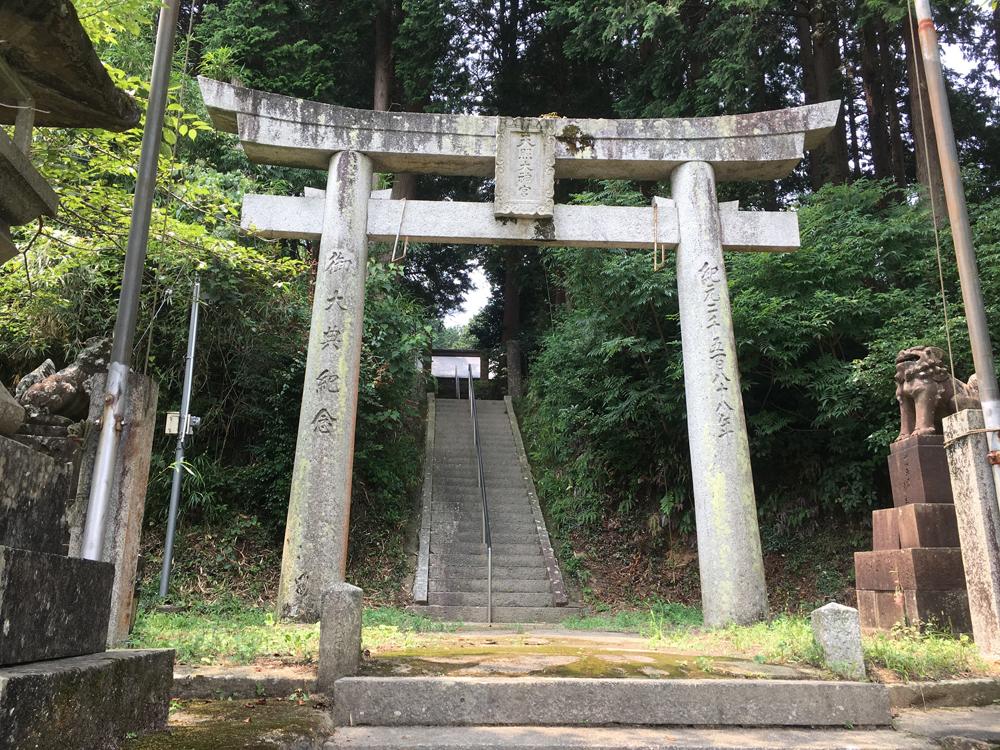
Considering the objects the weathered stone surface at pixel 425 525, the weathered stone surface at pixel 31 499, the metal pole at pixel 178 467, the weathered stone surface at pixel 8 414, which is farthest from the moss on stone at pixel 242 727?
the weathered stone surface at pixel 425 525

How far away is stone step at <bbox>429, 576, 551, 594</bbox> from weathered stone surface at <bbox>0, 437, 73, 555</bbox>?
22.6 feet

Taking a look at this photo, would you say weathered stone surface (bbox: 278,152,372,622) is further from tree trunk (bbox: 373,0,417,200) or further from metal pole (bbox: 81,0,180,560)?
tree trunk (bbox: 373,0,417,200)

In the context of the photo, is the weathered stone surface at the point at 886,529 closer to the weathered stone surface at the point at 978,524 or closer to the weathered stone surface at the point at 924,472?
the weathered stone surface at the point at 924,472

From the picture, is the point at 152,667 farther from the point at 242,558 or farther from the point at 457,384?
the point at 457,384

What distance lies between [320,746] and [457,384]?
1593 cm

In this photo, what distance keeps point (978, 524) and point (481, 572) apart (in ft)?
19.3

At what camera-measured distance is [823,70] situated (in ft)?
41.9

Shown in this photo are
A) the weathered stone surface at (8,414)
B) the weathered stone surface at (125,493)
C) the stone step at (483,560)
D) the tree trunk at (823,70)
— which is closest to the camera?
the weathered stone surface at (8,414)

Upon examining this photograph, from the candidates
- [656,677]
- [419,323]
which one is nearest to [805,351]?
[419,323]

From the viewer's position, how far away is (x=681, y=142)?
8.09 metres

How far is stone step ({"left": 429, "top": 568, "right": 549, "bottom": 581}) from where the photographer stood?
9.55 meters

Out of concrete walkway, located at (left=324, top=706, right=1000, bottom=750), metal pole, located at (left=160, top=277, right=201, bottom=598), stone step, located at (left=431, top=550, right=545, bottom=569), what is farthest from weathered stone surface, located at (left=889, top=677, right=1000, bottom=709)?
metal pole, located at (left=160, top=277, right=201, bottom=598)

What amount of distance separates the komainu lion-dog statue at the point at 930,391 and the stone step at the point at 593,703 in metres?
3.79

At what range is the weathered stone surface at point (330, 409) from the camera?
22.0 feet
